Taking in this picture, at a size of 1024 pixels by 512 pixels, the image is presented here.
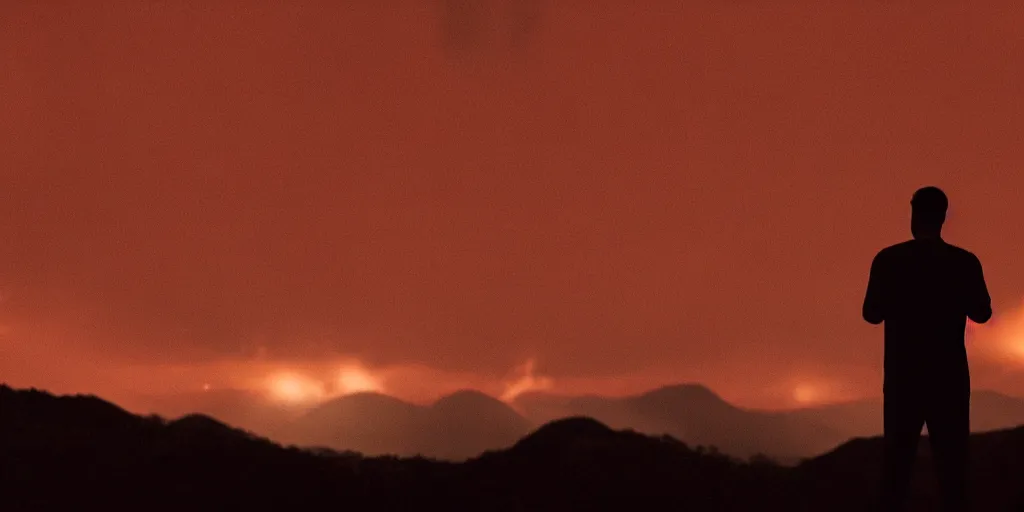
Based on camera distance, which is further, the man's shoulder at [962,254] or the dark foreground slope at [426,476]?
the dark foreground slope at [426,476]

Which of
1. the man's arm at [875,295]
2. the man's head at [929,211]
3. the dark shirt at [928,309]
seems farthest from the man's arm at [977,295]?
the man's arm at [875,295]

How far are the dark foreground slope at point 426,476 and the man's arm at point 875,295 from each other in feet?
12.9

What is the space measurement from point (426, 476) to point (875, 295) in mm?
6616

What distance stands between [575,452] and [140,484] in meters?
5.33

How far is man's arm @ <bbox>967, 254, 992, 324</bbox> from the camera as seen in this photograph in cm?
791

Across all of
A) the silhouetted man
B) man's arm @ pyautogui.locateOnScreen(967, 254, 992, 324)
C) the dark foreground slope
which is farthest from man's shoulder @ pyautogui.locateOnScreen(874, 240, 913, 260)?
the dark foreground slope

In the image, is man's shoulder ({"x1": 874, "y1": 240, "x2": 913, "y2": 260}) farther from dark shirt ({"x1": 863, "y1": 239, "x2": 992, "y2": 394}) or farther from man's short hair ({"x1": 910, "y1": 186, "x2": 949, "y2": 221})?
man's short hair ({"x1": 910, "y1": 186, "x2": 949, "y2": 221})

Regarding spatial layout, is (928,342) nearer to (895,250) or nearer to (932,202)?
(895,250)

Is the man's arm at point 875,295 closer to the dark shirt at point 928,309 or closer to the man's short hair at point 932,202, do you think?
the dark shirt at point 928,309

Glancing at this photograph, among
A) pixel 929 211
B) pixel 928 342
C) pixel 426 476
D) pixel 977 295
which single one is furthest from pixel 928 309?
pixel 426 476

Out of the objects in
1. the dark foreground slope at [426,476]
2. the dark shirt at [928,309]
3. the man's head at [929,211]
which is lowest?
the dark foreground slope at [426,476]

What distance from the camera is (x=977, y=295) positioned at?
7.93m

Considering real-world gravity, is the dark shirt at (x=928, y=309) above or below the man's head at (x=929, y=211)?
below

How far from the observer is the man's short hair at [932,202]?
26.1 feet
